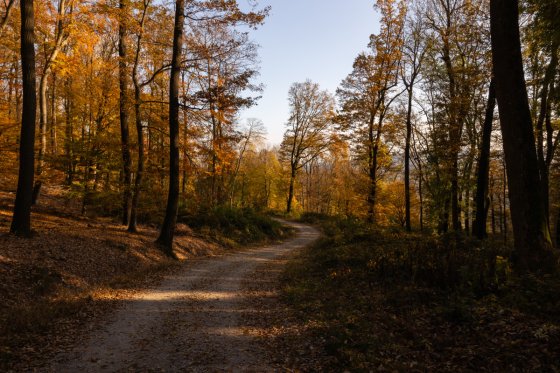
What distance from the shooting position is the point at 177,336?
640 cm

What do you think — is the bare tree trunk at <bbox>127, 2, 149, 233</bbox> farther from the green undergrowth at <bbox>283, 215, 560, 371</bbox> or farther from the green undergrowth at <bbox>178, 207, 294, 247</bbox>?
the green undergrowth at <bbox>283, 215, 560, 371</bbox>

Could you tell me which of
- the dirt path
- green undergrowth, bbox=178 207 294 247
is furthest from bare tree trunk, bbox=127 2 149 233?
the dirt path

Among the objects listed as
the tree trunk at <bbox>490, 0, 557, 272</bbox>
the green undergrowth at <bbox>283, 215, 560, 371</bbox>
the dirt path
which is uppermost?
the tree trunk at <bbox>490, 0, 557, 272</bbox>

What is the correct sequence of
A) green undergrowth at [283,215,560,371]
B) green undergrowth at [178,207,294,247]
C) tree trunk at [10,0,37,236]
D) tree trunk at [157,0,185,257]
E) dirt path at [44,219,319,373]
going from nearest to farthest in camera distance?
1. green undergrowth at [283,215,560,371]
2. dirt path at [44,219,319,373]
3. tree trunk at [10,0,37,236]
4. tree trunk at [157,0,185,257]
5. green undergrowth at [178,207,294,247]

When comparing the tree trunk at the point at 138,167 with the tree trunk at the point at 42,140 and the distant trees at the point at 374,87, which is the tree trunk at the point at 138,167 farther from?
the distant trees at the point at 374,87

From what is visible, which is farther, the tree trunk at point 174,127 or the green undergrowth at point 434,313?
the tree trunk at point 174,127

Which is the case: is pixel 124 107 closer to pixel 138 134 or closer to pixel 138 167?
pixel 138 134

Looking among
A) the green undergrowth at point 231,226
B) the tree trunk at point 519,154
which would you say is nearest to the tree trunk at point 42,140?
the green undergrowth at point 231,226

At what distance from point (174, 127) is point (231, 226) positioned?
9.42 metres

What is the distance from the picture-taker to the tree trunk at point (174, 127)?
44.9ft

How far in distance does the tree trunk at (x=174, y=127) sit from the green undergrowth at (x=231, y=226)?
4997 millimetres

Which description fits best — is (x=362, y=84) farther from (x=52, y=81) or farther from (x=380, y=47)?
(x=52, y=81)

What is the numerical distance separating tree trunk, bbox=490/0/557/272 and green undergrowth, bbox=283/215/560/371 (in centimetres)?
60

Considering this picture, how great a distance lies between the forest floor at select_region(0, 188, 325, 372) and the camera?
5.43m
